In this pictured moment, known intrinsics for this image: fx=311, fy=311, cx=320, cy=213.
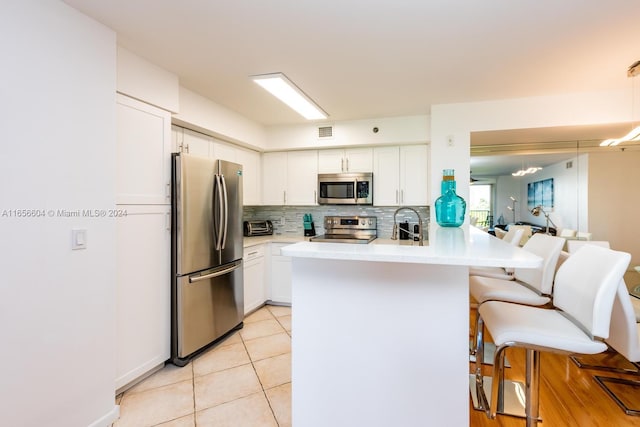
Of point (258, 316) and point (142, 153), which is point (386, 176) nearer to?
point (258, 316)

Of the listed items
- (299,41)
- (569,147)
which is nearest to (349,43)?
(299,41)

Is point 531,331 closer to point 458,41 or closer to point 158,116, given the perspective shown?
point 458,41

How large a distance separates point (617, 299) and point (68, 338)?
9.69ft

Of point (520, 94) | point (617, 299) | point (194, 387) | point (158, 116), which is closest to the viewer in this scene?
point (617, 299)

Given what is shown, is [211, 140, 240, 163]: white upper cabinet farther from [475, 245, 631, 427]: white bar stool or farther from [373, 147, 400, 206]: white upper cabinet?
[475, 245, 631, 427]: white bar stool

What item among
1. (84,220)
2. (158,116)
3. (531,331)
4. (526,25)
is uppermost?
(526,25)

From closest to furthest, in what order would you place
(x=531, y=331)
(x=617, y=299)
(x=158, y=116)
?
(x=531, y=331)
(x=617, y=299)
(x=158, y=116)

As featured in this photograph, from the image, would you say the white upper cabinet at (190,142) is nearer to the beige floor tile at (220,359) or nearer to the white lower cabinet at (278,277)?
the white lower cabinet at (278,277)

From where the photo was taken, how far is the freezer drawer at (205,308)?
2.51 metres

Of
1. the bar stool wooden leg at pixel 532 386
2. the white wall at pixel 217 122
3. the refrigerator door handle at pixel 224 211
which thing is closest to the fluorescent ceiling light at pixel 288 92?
the white wall at pixel 217 122

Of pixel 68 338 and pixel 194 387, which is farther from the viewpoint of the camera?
pixel 194 387

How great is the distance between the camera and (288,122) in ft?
13.2

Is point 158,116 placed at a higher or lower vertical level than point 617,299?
higher

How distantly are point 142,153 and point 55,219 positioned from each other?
0.81 metres
